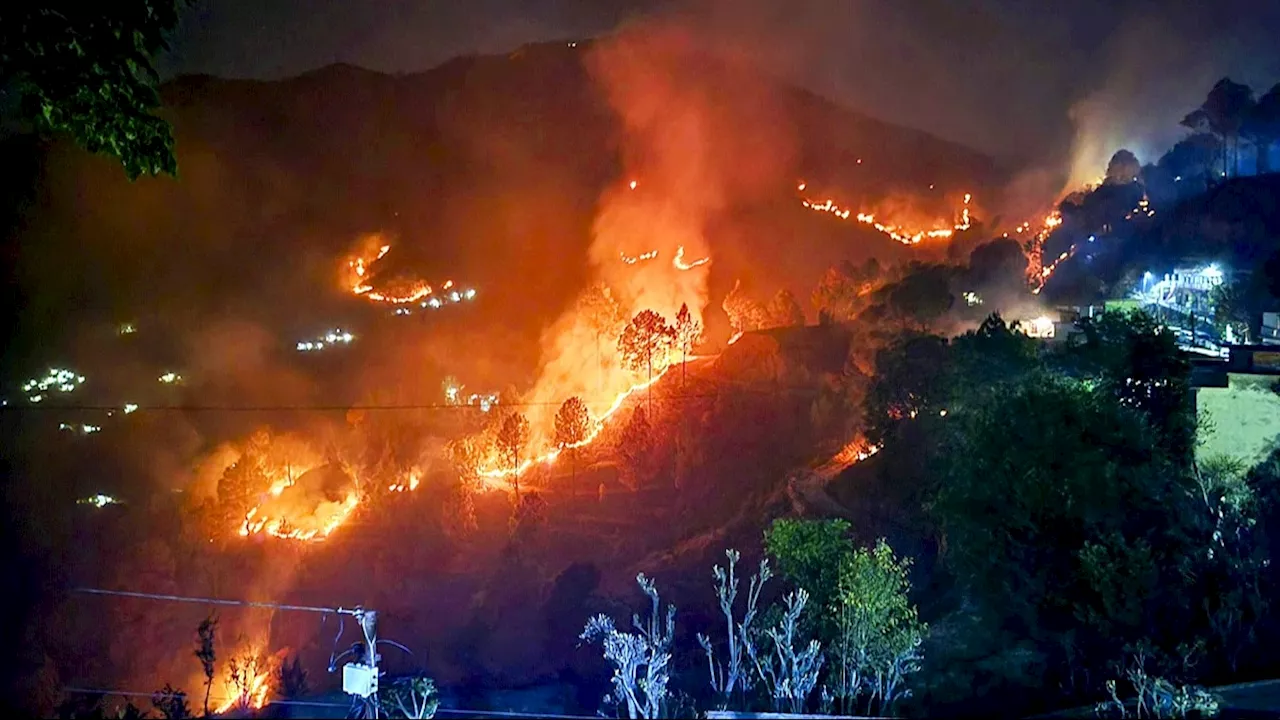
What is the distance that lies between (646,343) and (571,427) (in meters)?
5.68

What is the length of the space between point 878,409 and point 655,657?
14.6m

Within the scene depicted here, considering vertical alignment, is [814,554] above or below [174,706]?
above

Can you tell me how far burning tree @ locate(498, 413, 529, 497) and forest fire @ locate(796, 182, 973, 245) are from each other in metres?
34.1

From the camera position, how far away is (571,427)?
3094 centimetres

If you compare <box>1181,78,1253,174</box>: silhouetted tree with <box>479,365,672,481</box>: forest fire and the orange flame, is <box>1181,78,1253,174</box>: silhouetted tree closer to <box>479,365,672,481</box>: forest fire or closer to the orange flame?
the orange flame

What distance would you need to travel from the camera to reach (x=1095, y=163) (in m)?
40.9

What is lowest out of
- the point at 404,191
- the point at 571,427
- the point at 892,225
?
the point at 571,427

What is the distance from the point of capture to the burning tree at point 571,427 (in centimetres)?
3078

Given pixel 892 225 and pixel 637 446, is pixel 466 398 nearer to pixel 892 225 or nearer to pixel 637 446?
pixel 637 446

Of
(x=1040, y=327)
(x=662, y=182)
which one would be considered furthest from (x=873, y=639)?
(x=662, y=182)

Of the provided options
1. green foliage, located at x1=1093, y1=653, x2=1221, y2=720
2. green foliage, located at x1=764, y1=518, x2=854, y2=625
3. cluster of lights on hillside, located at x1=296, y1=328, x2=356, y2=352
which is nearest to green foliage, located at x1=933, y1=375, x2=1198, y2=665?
green foliage, located at x1=764, y1=518, x2=854, y2=625

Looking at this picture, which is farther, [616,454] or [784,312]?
[784,312]

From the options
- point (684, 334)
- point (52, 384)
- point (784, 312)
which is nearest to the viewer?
point (52, 384)

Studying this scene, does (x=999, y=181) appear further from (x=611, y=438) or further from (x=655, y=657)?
(x=655, y=657)
